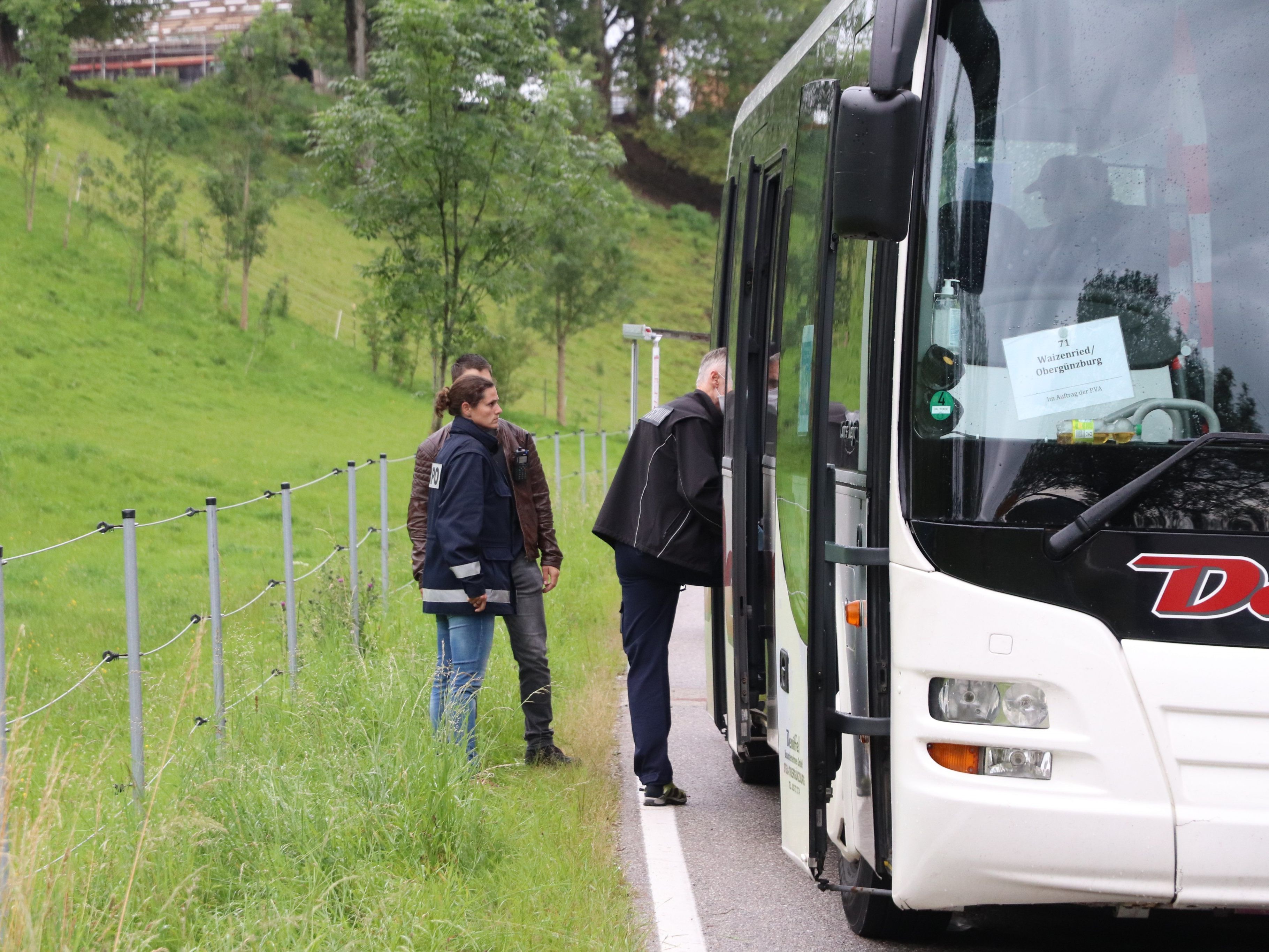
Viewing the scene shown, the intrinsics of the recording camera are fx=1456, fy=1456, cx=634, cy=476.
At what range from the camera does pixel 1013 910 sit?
5.07 metres

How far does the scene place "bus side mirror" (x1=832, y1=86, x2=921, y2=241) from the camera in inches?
140

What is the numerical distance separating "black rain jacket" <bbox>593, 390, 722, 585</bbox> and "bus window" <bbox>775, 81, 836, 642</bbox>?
965mm

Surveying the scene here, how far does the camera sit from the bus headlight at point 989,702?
3686 mm

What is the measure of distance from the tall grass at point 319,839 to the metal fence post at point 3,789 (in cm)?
4

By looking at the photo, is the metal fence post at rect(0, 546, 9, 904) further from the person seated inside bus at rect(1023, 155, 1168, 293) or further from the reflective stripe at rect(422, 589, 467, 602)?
the person seated inside bus at rect(1023, 155, 1168, 293)

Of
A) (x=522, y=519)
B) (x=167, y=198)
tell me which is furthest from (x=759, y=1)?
(x=522, y=519)

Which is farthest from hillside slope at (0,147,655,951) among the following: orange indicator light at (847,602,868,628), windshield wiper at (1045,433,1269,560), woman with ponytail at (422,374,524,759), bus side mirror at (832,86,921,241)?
bus side mirror at (832,86,921,241)

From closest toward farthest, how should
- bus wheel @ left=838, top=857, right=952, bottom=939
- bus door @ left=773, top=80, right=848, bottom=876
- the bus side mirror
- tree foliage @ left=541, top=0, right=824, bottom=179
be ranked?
1. the bus side mirror
2. bus door @ left=773, top=80, right=848, bottom=876
3. bus wheel @ left=838, top=857, right=952, bottom=939
4. tree foliage @ left=541, top=0, right=824, bottom=179

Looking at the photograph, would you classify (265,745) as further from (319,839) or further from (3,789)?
(3,789)

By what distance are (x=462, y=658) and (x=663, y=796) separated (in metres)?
1.11

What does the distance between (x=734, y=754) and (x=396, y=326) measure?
385 inches

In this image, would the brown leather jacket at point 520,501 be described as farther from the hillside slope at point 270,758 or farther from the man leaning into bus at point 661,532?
the hillside slope at point 270,758

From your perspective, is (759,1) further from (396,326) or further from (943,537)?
(943,537)

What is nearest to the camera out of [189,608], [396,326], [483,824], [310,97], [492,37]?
[483,824]
